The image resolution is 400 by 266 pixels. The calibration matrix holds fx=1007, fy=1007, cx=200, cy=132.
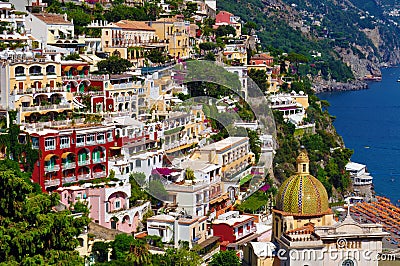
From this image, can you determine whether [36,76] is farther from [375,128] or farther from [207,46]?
[375,128]

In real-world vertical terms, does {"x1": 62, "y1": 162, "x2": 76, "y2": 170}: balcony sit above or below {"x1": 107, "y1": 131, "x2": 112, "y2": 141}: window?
below

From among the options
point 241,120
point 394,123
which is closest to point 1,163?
point 241,120

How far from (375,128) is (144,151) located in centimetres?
3511

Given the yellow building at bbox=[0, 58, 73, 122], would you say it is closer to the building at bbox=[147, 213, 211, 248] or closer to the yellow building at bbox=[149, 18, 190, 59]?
the building at bbox=[147, 213, 211, 248]

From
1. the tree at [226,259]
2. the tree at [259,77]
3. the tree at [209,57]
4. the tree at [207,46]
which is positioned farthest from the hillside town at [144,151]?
the tree at [207,46]

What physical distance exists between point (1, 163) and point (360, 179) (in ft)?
66.5

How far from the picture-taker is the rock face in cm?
8356

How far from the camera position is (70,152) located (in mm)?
23359

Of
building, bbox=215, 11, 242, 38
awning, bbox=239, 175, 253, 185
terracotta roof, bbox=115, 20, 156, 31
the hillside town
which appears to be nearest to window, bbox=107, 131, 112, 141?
the hillside town

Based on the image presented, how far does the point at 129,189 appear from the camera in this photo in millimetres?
23609

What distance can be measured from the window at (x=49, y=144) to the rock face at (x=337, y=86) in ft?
194

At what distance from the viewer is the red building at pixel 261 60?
138 ft

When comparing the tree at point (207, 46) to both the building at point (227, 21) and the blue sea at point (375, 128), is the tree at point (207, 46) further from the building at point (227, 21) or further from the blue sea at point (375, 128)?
the blue sea at point (375, 128)

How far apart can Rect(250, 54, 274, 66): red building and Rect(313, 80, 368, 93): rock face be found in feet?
122
